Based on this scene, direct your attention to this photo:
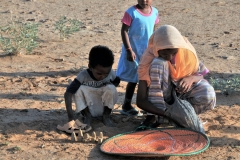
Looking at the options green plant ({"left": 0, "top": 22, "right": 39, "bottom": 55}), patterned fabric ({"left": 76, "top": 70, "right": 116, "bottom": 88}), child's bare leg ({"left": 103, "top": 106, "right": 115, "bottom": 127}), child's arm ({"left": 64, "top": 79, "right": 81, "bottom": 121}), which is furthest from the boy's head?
green plant ({"left": 0, "top": 22, "right": 39, "bottom": 55})

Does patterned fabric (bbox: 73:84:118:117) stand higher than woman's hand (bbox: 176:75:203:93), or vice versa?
woman's hand (bbox: 176:75:203:93)

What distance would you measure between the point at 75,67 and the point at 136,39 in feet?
5.99

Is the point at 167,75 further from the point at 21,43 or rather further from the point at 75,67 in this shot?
the point at 21,43

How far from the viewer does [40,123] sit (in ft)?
16.3

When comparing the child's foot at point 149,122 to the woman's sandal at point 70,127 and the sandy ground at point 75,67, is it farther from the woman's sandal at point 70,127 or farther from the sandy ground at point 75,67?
A: the woman's sandal at point 70,127

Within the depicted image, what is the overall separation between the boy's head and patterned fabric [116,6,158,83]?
1.72 ft

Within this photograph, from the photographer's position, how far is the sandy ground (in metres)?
4.45

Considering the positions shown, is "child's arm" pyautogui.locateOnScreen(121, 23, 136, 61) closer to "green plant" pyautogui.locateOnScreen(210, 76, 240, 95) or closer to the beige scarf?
the beige scarf

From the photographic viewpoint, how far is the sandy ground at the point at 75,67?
4.45m

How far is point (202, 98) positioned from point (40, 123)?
1.58 meters

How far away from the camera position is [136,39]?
5.32 meters

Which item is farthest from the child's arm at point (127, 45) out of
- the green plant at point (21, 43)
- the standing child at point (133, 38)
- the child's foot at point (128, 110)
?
the green plant at point (21, 43)

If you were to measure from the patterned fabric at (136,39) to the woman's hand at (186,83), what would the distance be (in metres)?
0.66

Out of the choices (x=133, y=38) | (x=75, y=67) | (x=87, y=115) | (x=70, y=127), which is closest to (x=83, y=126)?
(x=70, y=127)
